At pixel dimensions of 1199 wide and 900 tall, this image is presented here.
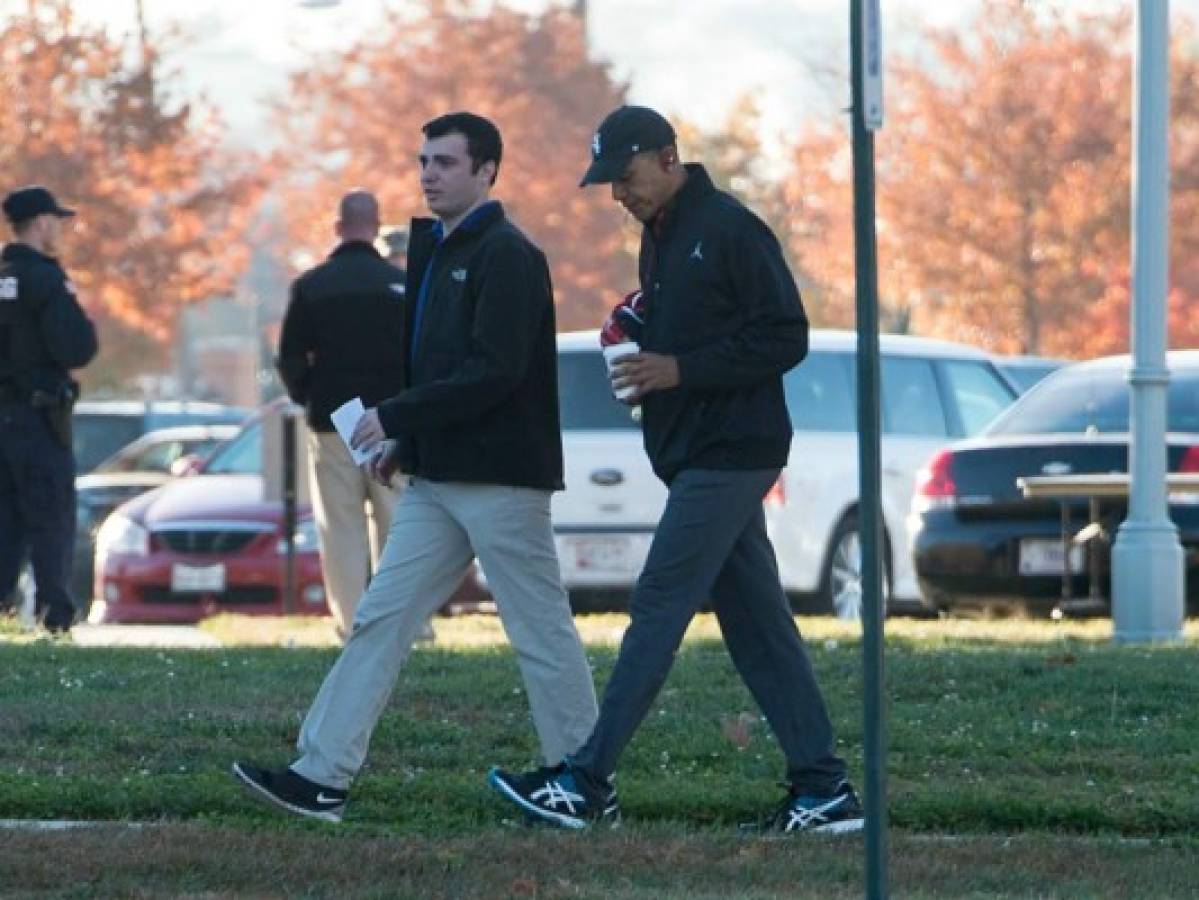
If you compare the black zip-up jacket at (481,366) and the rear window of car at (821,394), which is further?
the rear window of car at (821,394)

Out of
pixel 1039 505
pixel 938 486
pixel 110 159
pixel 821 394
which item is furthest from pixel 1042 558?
pixel 110 159

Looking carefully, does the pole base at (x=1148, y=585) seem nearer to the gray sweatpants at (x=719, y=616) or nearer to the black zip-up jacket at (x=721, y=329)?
the gray sweatpants at (x=719, y=616)

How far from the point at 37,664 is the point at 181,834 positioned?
418 cm

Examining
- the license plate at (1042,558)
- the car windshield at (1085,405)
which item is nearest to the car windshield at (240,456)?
the car windshield at (1085,405)

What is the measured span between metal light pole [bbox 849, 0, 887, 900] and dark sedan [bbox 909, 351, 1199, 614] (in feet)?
32.3

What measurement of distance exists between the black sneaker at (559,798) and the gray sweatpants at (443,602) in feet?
0.79

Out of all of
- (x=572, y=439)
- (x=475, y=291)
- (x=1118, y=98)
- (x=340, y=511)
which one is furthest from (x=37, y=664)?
(x=1118, y=98)

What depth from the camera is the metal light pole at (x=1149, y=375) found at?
1363 centimetres

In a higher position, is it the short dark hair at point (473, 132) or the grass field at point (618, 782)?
the short dark hair at point (473, 132)

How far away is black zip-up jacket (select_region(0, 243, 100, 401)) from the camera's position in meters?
13.0

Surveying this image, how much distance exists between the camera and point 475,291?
Result: 25.3 feet

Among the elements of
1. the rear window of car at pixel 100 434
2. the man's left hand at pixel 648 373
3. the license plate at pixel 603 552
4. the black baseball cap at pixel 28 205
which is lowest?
the license plate at pixel 603 552

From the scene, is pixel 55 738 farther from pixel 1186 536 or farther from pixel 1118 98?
pixel 1118 98

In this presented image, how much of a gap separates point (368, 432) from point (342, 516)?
537 centimetres
